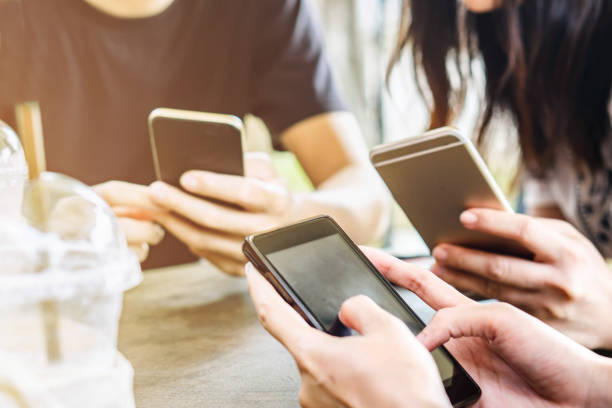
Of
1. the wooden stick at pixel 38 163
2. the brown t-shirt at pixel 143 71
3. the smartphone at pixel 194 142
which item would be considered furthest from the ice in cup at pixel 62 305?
the brown t-shirt at pixel 143 71

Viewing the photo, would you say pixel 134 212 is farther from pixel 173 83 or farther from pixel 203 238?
pixel 173 83

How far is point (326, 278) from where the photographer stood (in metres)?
0.46

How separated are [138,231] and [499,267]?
1.51 ft

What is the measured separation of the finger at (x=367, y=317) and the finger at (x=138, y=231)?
41 centimetres

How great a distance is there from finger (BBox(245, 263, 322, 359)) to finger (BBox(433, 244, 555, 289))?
1.04 feet

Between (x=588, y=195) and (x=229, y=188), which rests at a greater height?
(x=229, y=188)

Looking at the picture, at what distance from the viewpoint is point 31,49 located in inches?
41.1

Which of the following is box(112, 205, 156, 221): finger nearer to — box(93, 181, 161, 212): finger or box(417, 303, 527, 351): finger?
box(93, 181, 161, 212): finger

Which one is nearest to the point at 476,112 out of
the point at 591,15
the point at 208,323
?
the point at 591,15

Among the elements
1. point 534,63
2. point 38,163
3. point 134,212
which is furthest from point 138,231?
point 534,63

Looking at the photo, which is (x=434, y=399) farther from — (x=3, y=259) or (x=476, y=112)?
(x=476, y=112)

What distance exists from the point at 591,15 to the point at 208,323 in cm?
86

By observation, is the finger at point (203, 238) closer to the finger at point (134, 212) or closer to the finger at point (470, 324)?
the finger at point (134, 212)

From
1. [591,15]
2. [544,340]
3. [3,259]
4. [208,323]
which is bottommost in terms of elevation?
[208,323]
